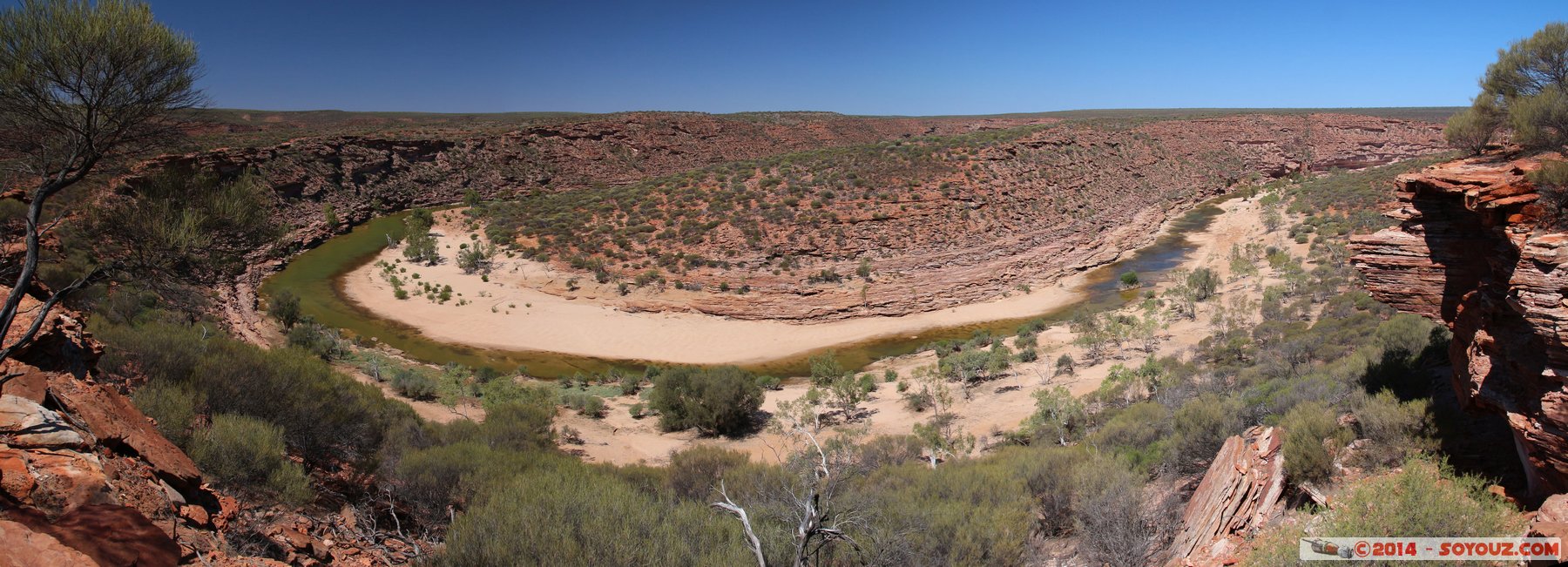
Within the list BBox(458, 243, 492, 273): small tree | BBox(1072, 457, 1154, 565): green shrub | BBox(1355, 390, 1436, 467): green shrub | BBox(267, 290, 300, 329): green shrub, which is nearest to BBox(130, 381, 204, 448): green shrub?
BBox(1072, 457, 1154, 565): green shrub

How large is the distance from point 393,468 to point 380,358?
44.8 feet

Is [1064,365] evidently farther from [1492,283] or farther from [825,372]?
[1492,283]

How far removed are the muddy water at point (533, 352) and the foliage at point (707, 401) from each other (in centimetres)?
541

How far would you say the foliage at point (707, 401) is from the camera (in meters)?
13.2

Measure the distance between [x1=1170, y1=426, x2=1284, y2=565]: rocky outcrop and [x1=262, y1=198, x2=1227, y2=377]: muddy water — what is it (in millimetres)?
13674

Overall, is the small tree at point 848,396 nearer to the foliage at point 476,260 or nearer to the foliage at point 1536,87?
the foliage at point 1536,87

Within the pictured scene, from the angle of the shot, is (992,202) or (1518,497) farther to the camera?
(992,202)

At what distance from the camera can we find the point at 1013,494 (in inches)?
262

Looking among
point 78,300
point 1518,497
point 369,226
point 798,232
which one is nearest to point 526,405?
point 78,300

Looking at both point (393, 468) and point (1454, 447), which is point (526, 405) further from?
point (1454, 447)

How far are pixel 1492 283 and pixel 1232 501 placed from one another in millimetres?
2685

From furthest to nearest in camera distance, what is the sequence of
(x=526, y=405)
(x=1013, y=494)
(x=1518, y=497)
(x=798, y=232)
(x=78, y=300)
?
(x=798, y=232), (x=526, y=405), (x=78, y=300), (x=1013, y=494), (x=1518, y=497)

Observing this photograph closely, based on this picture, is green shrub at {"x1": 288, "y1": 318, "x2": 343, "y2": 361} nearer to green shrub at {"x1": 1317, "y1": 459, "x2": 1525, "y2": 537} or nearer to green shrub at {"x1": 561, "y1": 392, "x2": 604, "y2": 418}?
green shrub at {"x1": 561, "y1": 392, "x2": 604, "y2": 418}

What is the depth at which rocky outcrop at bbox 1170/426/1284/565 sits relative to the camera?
5.21 meters
